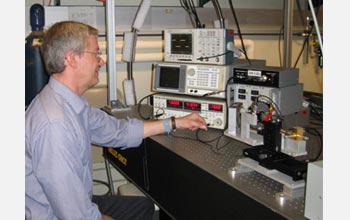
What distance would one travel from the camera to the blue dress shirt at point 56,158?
4.25 ft

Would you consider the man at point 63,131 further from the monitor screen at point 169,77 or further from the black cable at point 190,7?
the black cable at point 190,7

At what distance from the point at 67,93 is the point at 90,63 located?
0.53 ft

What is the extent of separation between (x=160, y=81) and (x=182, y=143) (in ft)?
1.51

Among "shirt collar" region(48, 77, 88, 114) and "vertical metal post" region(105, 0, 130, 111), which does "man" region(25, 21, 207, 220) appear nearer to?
"shirt collar" region(48, 77, 88, 114)

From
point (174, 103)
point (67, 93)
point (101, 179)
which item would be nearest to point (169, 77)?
point (174, 103)

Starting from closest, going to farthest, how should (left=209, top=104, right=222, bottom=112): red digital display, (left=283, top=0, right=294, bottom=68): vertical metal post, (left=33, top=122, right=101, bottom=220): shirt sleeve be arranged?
(left=33, top=122, right=101, bottom=220): shirt sleeve → (left=209, top=104, right=222, bottom=112): red digital display → (left=283, top=0, right=294, bottom=68): vertical metal post

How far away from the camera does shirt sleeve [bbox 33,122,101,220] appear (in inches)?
50.9

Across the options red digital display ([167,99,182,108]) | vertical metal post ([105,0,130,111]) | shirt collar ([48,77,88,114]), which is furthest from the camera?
vertical metal post ([105,0,130,111])

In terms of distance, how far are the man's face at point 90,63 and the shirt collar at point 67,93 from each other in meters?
0.09

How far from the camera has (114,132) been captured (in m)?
1.86

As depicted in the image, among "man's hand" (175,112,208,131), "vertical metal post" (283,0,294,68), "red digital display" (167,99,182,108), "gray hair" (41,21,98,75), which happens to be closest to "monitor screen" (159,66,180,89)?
"red digital display" (167,99,182,108)

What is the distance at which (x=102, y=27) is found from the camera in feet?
9.14

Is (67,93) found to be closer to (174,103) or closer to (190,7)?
(174,103)
